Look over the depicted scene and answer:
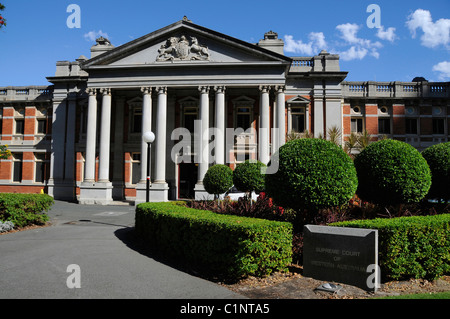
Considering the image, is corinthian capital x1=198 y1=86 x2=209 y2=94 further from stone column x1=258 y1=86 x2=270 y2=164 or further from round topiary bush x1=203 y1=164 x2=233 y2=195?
round topiary bush x1=203 y1=164 x2=233 y2=195

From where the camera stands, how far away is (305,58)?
27422mm

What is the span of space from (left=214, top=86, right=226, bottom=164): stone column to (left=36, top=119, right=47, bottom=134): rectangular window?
60.0 feet

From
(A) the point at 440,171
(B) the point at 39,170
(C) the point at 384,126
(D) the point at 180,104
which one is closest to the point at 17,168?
(B) the point at 39,170

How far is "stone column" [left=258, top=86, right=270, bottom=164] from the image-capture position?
23469 mm

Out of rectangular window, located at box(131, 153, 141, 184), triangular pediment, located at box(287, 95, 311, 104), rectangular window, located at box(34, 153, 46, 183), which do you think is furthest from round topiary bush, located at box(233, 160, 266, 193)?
rectangular window, located at box(34, 153, 46, 183)

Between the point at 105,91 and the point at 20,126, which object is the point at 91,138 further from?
the point at 20,126

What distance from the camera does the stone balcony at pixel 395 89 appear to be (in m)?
28.2

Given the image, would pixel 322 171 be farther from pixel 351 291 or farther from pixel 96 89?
pixel 96 89

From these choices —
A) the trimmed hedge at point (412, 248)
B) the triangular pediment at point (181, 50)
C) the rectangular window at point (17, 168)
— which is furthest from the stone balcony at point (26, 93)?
the trimmed hedge at point (412, 248)

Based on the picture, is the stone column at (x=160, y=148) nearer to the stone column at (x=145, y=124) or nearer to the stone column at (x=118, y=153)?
the stone column at (x=145, y=124)

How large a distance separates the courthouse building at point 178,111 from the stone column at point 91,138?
0.08 metres
